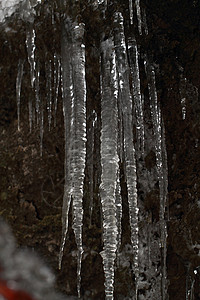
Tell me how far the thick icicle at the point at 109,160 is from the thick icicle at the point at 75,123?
3.3 inches

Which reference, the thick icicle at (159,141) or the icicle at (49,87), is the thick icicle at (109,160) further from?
the icicle at (49,87)

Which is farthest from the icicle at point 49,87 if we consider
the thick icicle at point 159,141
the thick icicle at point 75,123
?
the thick icicle at point 159,141

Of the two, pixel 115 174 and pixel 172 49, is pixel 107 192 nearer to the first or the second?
pixel 115 174

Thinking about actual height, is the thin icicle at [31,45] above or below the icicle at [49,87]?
above

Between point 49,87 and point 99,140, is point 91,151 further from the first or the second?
point 49,87

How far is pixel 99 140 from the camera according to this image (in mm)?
1856

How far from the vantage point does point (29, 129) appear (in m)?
2.11

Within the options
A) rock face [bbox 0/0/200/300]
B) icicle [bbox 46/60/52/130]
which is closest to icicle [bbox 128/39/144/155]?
rock face [bbox 0/0/200/300]

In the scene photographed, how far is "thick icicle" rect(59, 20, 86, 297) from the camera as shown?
5.13 feet

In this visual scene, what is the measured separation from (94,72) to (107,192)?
586mm

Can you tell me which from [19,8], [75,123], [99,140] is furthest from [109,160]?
[19,8]

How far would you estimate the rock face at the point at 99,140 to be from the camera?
5.60 feet

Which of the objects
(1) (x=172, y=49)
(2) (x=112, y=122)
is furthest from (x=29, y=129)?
(1) (x=172, y=49)

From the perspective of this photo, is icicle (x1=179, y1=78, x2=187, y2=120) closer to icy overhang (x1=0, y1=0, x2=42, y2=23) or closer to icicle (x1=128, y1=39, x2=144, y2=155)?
icicle (x1=128, y1=39, x2=144, y2=155)
